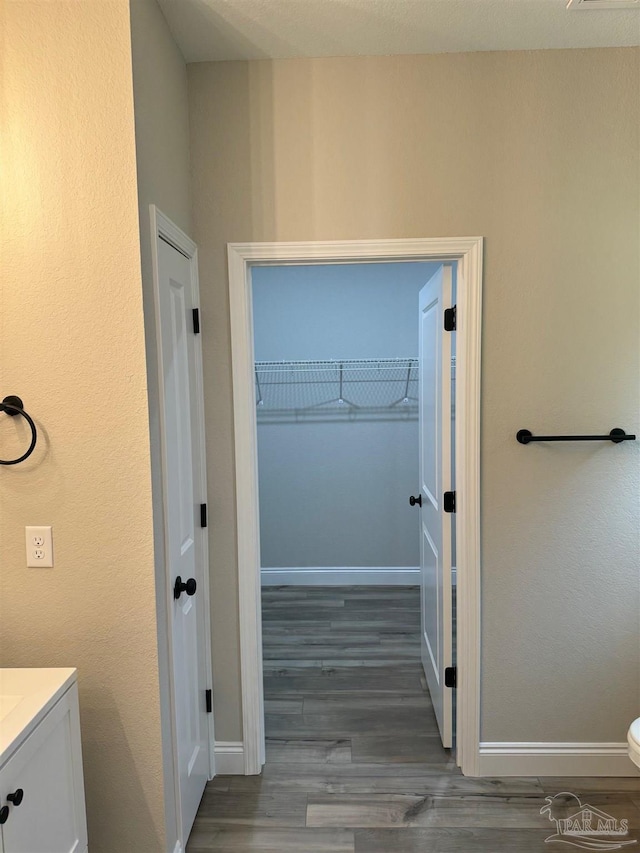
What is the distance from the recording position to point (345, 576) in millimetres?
4301

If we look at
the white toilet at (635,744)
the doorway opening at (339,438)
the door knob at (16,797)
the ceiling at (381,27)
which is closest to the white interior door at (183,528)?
the door knob at (16,797)

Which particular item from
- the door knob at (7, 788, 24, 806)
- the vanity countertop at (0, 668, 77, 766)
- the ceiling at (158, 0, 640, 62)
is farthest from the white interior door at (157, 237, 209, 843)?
the ceiling at (158, 0, 640, 62)

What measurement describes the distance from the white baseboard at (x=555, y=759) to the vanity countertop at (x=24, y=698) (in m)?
1.66

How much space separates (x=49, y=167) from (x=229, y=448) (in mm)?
1096

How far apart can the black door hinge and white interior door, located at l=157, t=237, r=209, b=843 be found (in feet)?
3.20

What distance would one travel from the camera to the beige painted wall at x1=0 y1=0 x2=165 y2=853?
153 cm

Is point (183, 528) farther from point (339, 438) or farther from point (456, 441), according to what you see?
point (339, 438)

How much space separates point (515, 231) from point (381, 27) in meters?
0.82

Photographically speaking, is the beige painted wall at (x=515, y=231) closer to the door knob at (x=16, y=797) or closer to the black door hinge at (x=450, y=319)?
the black door hinge at (x=450, y=319)

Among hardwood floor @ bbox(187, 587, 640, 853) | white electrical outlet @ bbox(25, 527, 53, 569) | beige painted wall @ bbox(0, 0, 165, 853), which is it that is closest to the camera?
beige painted wall @ bbox(0, 0, 165, 853)

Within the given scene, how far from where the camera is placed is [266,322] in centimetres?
423

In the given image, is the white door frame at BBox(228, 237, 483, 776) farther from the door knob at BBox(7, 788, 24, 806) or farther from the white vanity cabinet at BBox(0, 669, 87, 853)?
the door knob at BBox(7, 788, 24, 806)

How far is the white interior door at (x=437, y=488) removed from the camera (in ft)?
7.64

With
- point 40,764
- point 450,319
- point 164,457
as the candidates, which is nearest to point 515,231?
point 450,319
